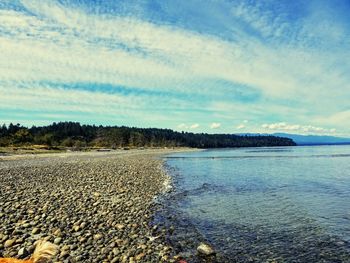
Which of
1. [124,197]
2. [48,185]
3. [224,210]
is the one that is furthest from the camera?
[48,185]

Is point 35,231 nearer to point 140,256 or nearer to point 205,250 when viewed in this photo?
A: point 140,256

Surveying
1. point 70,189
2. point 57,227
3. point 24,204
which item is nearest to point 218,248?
point 57,227

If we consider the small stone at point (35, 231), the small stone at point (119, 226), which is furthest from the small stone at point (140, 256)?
the small stone at point (35, 231)

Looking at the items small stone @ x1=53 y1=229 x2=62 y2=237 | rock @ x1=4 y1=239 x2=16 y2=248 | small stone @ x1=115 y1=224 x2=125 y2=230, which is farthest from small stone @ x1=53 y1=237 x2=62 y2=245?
small stone @ x1=115 y1=224 x2=125 y2=230

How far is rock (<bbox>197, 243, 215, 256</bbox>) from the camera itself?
Result: 11134 millimetres

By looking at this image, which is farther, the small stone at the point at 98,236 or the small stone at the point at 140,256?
the small stone at the point at 98,236

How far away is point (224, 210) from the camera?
18500 millimetres

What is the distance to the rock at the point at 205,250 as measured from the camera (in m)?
11.1

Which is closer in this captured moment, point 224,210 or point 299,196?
point 224,210

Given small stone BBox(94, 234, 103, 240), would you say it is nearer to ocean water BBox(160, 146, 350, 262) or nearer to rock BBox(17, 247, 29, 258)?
rock BBox(17, 247, 29, 258)

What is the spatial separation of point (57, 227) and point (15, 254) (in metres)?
2.79

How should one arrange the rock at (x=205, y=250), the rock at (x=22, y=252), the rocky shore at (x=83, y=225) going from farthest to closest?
the rock at (x=205, y=250)
the rocky shore at (x=83, y=225)
the rock at (x=22, y=252)

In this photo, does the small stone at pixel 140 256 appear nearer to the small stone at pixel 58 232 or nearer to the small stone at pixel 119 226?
the small stone at pixel 119 226

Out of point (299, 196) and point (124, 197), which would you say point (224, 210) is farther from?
point (299, 196)
